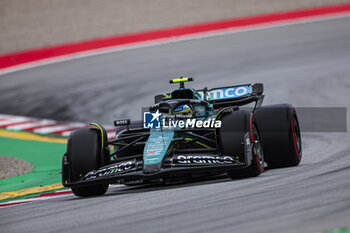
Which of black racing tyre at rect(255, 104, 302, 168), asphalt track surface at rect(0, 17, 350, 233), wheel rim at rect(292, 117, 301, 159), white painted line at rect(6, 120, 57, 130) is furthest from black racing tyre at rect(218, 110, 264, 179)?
white painted line at rect(6, 120, 57, 130)

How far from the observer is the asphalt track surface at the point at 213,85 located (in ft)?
20.8

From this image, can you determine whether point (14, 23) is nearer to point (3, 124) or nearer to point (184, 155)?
point (3, 124)

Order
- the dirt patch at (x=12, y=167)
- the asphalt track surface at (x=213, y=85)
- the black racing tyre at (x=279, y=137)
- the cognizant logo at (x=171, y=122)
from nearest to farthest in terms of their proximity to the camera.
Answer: the asphalt track surface at (x=213, y=85), the cognizant logo at (x=171, y=122), the black racing tyre at (x=279, y=137), the dirt patch at (x=12, y=167)

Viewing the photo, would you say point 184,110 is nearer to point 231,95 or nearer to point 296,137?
point 231,95

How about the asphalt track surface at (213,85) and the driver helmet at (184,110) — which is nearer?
the asphalt track surface at (213,85)

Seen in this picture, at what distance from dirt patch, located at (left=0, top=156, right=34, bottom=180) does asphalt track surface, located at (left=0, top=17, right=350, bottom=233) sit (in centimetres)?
314

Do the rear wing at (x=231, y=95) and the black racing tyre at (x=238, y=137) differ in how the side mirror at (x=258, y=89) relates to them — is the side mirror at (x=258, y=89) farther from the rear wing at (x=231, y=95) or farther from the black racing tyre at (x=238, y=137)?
the black racing tyre at (x=238, y=137)

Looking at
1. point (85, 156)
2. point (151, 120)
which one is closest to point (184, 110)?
point (151, 120)

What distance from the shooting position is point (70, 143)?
9391 millimetres

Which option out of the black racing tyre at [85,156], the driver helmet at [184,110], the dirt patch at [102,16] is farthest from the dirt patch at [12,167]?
the dirt patch at [102,16]

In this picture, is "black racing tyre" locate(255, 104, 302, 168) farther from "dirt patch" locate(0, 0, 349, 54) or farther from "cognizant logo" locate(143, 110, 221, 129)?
"dirt patch" locate(0, 0, 349, 54)

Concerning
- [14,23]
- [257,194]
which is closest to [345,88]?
[257,194]

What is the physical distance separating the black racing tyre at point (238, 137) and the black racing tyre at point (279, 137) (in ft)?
3.90

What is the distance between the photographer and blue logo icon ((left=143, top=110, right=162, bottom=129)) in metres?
9.52
